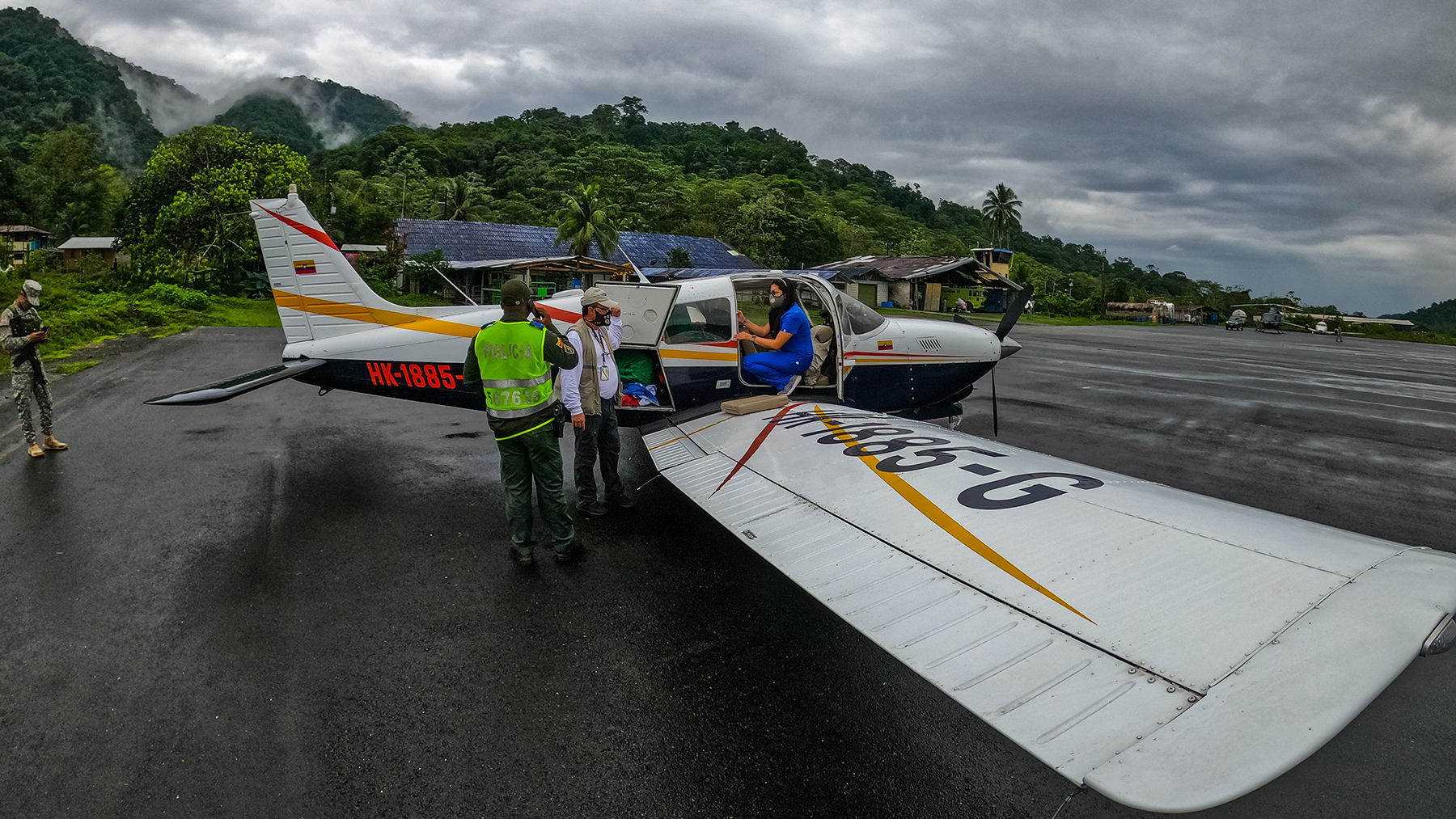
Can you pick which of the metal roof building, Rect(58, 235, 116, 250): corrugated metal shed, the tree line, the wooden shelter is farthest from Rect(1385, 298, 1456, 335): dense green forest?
Rect(58, 235, 116, 250): corrugated metal shed

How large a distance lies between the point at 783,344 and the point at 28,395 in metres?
7.72

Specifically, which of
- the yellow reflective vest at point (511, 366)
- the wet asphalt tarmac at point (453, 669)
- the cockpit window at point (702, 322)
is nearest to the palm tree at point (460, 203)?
the wet asphalt tarmac at point (453, 669)

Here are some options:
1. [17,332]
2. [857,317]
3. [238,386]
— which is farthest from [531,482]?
[17,332]

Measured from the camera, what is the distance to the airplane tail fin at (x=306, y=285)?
279 inches

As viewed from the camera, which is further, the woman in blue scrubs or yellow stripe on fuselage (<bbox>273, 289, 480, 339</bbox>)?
yellow stripe on fuselage (<bbox>273, 289, 480, 339</bbox>)

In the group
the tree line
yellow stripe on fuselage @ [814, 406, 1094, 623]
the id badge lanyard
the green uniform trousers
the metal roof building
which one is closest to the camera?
yellow stripe on fuselage @ [814, 406, 1094, 623]

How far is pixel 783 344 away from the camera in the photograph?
652 centimetres

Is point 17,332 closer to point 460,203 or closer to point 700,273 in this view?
point 700,273

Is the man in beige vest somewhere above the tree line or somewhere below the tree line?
below

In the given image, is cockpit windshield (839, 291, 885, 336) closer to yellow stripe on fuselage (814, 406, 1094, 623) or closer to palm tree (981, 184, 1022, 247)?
yellow stripe on fuselage (814, 406, 1094, 623)

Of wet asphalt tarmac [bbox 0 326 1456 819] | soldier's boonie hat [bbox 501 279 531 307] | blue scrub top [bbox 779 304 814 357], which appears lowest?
wet asphalt tarmac [bbox 0 326 1456 819]

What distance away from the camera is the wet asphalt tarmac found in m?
2.93

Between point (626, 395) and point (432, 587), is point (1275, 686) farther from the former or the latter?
point (626, 395)

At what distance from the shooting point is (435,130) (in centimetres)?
11144
